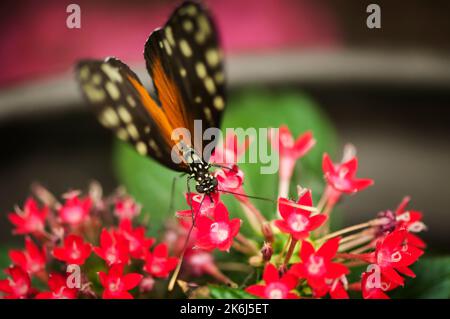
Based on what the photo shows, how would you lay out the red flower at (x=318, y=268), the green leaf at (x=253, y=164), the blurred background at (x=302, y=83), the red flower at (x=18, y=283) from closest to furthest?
the red flower at (x=318, y=268), the red flower at (x=18, y=283), the green leaf at (x=253, y=164), the blurred background at (x=302, y=83)

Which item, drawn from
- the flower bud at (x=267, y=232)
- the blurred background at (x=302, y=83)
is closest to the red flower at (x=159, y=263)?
the flower bud at (x=267, y=232)

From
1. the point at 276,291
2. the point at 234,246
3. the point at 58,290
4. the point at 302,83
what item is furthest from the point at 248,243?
the point at 302,83

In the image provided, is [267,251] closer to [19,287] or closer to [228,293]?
[228,293]

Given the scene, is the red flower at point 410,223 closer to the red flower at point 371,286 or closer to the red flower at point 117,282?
the red flower at point 371,286

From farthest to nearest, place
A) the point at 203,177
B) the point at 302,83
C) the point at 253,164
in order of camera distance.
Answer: the point at 302,83, the point at 253,164, the point at 203,177

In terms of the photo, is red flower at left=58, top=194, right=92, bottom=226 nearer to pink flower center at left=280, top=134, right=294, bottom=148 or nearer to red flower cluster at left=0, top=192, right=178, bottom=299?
red flower cluster at left=0, top=192, right=178, bottom=299

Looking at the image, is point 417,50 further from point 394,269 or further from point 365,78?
point 394,269
